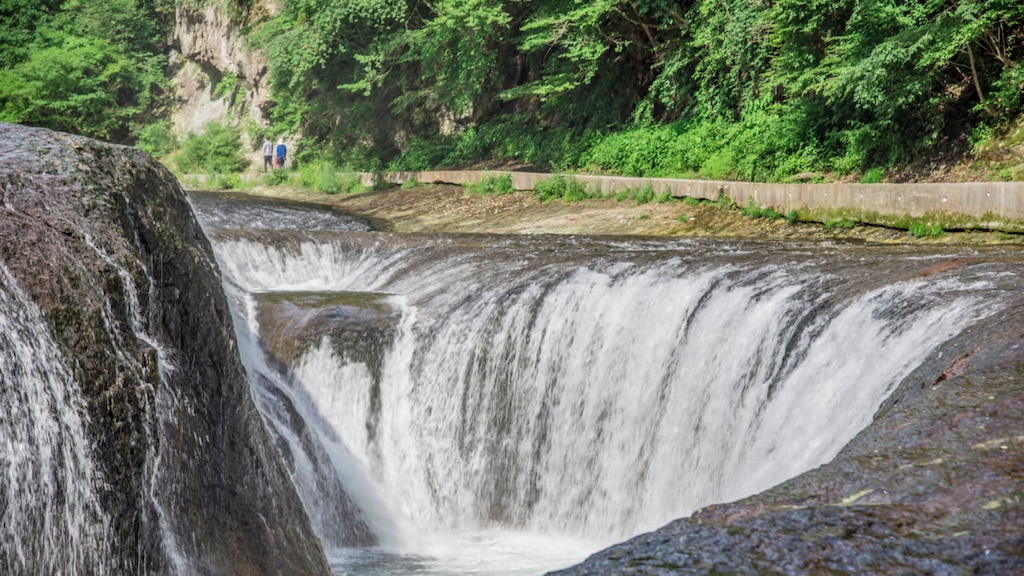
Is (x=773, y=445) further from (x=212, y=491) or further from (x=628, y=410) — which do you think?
(x=212, y=491)

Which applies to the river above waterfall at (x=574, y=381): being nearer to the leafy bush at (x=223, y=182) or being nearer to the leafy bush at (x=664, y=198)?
the leafy bush at (x=664, y=198)

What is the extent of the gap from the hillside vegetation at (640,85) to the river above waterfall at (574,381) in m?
3.98

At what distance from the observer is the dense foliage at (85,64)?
37781 millimetres

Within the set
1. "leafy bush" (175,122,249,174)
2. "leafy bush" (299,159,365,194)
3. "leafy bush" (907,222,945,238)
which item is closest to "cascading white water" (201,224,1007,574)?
"leafy bush" (907,222,945,238)

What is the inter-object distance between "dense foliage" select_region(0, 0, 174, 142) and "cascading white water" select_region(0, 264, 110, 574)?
35.0m

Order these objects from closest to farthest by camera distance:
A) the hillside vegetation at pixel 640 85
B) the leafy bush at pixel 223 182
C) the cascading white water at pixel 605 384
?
the cascading white water at pixel 605 384 → the hillside vegetation at pixel 640 85 → the leafy bush at pixel 223 182

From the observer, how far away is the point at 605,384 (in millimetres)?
9406

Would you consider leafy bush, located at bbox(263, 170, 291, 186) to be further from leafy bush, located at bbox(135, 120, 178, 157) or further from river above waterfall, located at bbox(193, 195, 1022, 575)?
river above waterfall, located at bbox(193, 195, 1022, 575)

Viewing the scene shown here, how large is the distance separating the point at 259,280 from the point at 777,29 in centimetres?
956

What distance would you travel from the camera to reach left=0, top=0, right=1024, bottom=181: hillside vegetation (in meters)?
14.4

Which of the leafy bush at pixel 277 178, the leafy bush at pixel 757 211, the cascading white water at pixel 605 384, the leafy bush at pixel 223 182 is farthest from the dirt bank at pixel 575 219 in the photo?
the leafy bush at pixel 223 182

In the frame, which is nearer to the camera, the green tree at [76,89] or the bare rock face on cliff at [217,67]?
the green tree at [76,89]

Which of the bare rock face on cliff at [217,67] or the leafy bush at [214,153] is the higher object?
the bare rock face on cliff at [217,67]

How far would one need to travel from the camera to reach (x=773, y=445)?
24.5 feet
